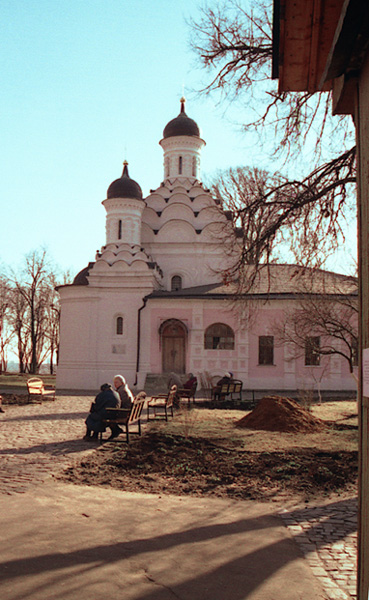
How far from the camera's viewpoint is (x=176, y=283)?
3275 cm

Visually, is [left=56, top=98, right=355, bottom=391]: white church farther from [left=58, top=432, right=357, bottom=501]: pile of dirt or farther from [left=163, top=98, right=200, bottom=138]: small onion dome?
[left=58, top=432, right=357, bottom=501]: pile of dirt

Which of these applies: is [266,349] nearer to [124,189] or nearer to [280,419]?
[124,189]

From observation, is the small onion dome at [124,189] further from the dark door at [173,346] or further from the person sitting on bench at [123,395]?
the person sitting on bench at [123,395]

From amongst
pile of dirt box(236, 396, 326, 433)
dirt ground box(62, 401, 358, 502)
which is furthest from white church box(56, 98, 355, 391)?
dirt ground box(62, 401, 358, 502)

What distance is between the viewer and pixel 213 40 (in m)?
10.6

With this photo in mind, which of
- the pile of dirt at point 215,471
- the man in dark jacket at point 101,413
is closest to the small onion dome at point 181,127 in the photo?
the man in dark jacket at point 101,413

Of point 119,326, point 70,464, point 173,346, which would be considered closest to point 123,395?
point 70,464

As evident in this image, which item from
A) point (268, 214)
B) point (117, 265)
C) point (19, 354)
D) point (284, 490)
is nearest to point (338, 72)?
point (284, 490)

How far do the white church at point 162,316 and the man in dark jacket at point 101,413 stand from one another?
52.4 ft

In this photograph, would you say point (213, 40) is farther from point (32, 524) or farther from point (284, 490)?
point (32, 524)

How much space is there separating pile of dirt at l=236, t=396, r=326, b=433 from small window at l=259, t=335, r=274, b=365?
14.5 meters

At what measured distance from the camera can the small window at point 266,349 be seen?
28.0 m

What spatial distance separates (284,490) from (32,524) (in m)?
3.31

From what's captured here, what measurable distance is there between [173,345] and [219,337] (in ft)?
7.70
